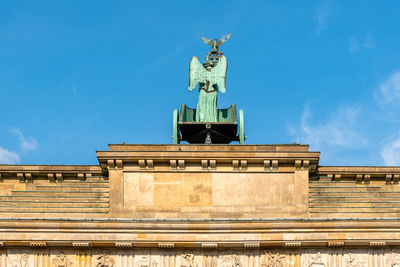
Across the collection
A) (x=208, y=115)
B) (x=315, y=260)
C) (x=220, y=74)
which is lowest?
(x=315, y=260)

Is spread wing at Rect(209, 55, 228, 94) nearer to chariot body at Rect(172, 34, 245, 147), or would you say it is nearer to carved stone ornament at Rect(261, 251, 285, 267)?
chariot body at Rect(172, 34, 245, 147)

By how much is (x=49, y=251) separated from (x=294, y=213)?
9.23m

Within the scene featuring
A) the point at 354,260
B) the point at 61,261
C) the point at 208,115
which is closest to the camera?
the point at 61,261

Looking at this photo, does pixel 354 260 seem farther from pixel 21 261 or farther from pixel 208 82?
pixel 21 261

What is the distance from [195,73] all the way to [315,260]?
975 cm

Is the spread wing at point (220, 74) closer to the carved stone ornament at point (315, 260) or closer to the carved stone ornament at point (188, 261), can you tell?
the carved stone ornament at point (188, 261)

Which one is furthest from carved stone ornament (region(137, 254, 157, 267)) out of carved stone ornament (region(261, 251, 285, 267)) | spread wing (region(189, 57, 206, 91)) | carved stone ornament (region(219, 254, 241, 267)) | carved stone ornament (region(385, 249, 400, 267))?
carved stone ornament (region(385, 249, 400, 267))

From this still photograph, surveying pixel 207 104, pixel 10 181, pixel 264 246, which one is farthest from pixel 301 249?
pixel 10 181

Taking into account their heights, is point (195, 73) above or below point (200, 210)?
above

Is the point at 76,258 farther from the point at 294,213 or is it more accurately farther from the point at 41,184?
the point at 294,213

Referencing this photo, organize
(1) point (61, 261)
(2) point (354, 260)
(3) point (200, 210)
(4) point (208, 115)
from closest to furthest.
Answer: (1) point (61, 261) → (2) point (354, 260) → (3) point (200, 210) → (4) point (208, 115)

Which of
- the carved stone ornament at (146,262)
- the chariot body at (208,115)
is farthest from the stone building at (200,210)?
the chariot body at (208,115)

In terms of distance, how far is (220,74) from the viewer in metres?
43.1

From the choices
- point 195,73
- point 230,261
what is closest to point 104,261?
point 230,261
